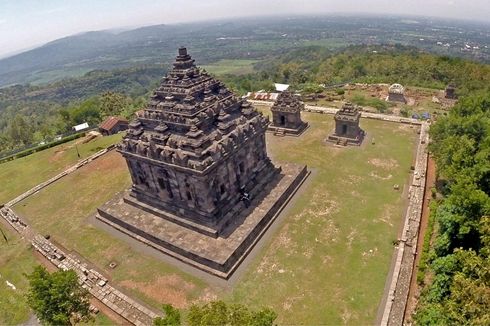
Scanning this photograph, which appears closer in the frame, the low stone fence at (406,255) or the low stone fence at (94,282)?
the low stone fence at (406,255)

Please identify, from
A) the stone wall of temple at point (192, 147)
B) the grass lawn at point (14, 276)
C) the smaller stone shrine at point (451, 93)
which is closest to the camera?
the grass lawn at point (14, 276)

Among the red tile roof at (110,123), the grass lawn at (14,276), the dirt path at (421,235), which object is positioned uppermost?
the red tile roof at (110,123)

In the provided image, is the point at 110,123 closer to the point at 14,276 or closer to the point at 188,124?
the point at 14,276

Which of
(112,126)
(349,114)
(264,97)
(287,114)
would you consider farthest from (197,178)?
(264,97)

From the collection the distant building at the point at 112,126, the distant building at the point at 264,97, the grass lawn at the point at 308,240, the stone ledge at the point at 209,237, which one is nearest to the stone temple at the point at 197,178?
the stone ledge at the point at 209,237

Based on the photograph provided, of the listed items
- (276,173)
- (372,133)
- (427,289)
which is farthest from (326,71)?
(427,289)

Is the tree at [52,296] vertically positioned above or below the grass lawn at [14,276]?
above

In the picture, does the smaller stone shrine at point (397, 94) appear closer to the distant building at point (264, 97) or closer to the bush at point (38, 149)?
the distant building at point (264, 97)
